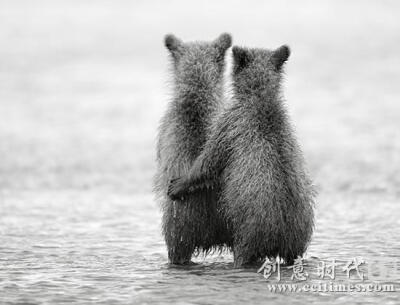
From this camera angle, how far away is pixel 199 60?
337 inches

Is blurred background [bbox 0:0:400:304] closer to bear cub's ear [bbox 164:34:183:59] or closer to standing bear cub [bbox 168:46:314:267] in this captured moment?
bear cub's ear [bbox 164:34:183:59]

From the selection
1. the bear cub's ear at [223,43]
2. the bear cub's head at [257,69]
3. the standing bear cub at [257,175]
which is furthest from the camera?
the bear cub's ear at [223,43]

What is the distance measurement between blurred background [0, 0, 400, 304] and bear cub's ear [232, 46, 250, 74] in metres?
0.92

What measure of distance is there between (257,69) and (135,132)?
35.2ft

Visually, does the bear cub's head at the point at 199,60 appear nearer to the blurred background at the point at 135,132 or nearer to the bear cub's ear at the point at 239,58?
the blurred background at the point at 135,132

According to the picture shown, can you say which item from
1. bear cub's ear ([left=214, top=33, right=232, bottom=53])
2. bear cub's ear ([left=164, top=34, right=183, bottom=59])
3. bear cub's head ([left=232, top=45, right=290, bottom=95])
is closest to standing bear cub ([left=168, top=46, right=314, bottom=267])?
bear cub's head ([left=232, top=45, right=290, bottom=95])

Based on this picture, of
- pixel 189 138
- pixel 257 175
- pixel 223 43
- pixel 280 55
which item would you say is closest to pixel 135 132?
pixel 223 43

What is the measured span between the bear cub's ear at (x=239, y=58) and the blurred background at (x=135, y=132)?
3.01ft

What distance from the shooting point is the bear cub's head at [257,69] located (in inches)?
314

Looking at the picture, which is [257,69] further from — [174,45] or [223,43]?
[174,45]

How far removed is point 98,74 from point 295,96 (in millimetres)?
5593

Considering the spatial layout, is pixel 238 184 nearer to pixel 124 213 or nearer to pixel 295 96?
pixel 124 213

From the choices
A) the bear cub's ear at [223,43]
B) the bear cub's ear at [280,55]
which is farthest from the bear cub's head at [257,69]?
the bear cub's ear at [223,43]

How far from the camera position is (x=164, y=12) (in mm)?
30938
